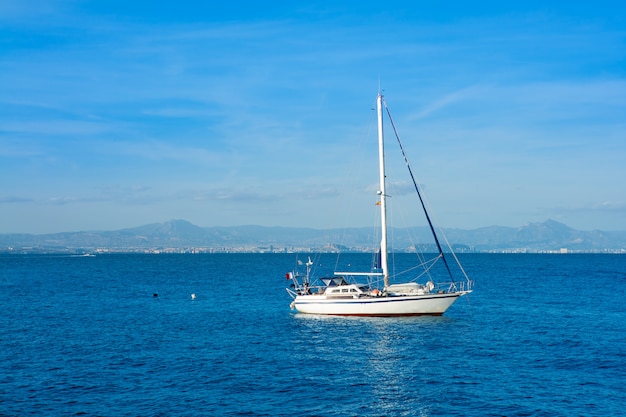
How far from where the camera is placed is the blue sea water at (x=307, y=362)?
3434 centimetres

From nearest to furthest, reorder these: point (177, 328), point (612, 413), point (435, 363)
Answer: point (612, 413) < point (435, 363) < point (177, 328)

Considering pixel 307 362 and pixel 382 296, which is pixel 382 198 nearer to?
pixel 382 296

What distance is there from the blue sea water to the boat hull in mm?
1286

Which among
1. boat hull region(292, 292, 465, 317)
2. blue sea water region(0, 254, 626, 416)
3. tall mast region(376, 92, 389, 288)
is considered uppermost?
tall mast region(376, 92, 389, 288)

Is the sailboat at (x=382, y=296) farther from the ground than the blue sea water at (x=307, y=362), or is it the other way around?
the sailboat at (x=382, y=296)

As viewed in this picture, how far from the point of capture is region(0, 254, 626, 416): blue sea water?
1352 inches

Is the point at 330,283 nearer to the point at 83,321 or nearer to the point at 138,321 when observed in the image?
the point at 138,321

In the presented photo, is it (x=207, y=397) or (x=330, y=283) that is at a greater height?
(x=330, y=283)

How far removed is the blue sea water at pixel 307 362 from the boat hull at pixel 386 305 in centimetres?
129

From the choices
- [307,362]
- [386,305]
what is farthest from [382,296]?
[307,362]

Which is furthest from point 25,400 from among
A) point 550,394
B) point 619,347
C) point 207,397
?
point 619,347

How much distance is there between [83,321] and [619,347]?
180 ft

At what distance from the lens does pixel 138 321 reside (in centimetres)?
6756

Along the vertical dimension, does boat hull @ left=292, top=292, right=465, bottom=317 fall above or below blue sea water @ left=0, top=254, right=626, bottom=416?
above
